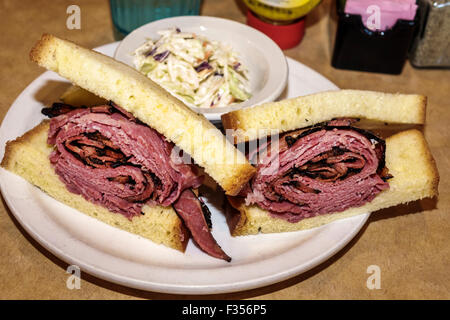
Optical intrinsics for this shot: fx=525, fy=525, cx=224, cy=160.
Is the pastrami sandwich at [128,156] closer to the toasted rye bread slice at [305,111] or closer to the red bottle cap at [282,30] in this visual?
the toasted rye bread slice at [305,111]

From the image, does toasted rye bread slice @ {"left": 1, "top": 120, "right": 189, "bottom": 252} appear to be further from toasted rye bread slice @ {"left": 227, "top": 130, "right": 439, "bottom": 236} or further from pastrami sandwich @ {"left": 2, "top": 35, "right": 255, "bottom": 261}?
toasted rye bread slice @ {"left": 227, "top": 130, "right": 439, "bottom": 236}

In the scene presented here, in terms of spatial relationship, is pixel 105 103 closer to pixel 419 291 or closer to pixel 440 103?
pixel 419 291

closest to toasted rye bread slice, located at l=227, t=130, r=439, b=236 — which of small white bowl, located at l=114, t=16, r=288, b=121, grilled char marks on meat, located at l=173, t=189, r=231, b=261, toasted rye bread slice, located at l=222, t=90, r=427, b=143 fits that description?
grilled char marks on meat, located at l=173, t=189, r=231, b=261

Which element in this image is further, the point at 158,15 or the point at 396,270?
the point at 158,15

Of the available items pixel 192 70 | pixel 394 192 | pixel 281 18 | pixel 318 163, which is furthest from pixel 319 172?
pixel 281 18

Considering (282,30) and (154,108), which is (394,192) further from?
(282,30)

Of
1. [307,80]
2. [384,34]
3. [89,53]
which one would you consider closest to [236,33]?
[307,80]
